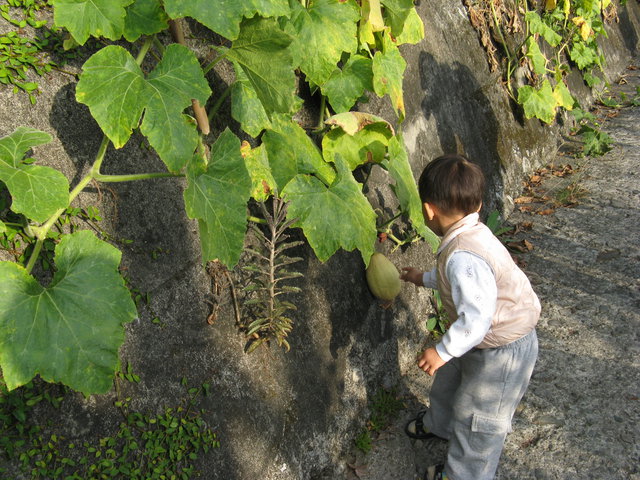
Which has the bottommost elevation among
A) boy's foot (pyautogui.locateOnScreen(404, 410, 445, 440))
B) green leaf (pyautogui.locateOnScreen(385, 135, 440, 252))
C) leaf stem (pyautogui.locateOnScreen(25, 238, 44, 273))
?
boy's foot (pyautogui.locateOnScreen(404, 410, 445, 440))

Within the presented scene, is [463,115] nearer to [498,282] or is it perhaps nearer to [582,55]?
[498,282]

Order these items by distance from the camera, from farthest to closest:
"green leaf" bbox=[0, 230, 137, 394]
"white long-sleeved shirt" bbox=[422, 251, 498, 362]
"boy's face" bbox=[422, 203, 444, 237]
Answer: "boy's face" bbox=[422, 203, 444, 237]
"white long-sleeved shirt" bbox=[422, 251, 498, 362]
"green leaf" bbox=[0, 230, 137, 394]

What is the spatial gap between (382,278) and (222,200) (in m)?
1.19

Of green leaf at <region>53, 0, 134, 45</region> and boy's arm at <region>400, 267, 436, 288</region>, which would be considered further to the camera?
boy's arm at <region>400, 267, 436, 288</region>

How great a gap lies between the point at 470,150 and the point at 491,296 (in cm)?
229

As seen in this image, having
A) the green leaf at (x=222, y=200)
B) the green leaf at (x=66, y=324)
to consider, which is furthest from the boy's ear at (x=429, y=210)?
the green leaf at (x=66, y=324)

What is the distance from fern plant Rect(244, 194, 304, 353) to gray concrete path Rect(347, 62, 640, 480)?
72 cm

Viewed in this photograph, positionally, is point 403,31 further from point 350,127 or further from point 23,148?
point 23,148

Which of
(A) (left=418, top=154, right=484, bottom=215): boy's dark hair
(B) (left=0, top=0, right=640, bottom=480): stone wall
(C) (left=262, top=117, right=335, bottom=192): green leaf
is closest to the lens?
(B) (left=0, top=0, right=640, bottom=480): stone wall

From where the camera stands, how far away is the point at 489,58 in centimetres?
488

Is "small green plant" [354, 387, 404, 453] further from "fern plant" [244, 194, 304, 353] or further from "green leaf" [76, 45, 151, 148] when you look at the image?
"green leaf" [76, 45, 151, 148]

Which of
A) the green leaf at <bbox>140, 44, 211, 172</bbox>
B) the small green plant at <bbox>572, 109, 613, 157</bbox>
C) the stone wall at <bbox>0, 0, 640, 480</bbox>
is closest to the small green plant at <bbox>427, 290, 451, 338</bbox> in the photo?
the stone wall at <bbox>0, 0, 640, 480</bbox>

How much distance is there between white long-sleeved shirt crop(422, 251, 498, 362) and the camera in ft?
6.85

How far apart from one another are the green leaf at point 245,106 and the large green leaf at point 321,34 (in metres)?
0.25
